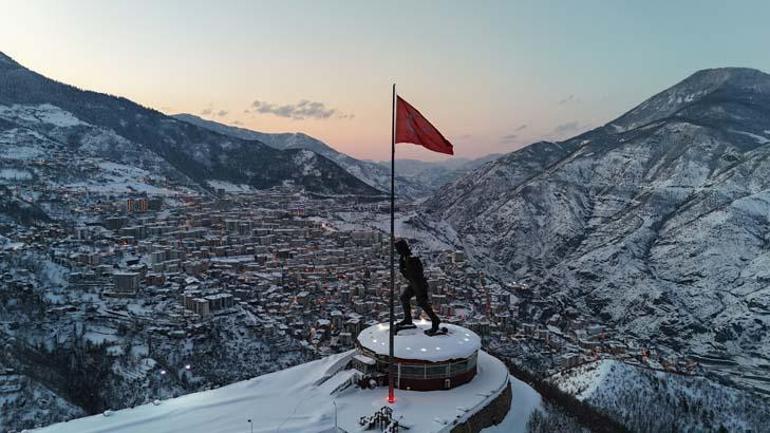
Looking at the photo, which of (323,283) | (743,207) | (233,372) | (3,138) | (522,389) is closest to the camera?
(522,389)

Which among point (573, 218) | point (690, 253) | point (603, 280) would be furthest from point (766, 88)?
point (603, 280)

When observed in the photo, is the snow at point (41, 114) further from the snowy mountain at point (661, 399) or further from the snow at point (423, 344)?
the snow at point (423, 344)

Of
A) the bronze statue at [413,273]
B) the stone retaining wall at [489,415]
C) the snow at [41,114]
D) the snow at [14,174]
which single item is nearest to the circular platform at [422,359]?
the bronze statue at [413,273]

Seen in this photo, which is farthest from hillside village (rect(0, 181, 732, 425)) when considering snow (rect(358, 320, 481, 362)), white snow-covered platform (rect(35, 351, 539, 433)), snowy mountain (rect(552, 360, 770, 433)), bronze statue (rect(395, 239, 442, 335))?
bronze statue (rect(395, 239, 442, 335))

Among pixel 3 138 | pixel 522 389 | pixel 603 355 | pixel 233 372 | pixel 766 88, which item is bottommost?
pixel 603 355

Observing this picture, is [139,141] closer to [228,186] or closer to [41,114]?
[41,114]

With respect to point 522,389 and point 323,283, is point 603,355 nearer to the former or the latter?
point 323,283

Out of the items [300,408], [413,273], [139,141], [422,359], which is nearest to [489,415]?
[422,359]
